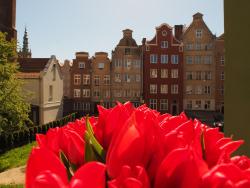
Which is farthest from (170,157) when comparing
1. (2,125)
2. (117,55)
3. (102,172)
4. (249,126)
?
(117,55)

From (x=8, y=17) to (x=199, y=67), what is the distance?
27347mm

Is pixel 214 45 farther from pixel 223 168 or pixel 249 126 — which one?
pixel 223 168

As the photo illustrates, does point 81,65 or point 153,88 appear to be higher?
point 81,65

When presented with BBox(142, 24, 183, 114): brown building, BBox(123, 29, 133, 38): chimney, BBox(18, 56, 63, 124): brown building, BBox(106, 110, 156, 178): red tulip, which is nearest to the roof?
BBox(18, 56, 63, 124): brown building

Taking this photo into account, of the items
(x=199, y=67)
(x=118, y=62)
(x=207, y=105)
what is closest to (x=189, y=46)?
(x=199, y=67)

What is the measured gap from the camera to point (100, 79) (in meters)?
47.7

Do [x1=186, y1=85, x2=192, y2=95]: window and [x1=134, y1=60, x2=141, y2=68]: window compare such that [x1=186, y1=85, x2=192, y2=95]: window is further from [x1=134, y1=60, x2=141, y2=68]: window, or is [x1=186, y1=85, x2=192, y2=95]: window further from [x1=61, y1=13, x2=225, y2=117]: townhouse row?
[x1=134, y1=60, x2=141, y2=68]: window

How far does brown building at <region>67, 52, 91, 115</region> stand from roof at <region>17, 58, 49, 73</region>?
42.4 feet

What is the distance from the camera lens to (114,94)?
47750 millimetres

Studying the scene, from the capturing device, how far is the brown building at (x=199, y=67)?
1823 inches

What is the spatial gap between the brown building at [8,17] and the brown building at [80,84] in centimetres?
1459

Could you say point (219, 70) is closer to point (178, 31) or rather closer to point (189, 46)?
point (189, 46)

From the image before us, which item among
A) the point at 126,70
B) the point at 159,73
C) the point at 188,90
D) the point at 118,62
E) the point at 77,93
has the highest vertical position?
the point at 118,62

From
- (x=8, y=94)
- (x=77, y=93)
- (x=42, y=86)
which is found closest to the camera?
(x=8, y=94)
